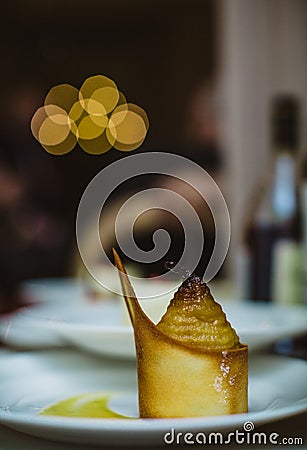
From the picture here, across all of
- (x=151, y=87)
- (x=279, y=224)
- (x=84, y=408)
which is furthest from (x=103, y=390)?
(x=151, y=87)

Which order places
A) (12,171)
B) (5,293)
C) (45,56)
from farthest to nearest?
(45,56) → (12,171) → (5,293)

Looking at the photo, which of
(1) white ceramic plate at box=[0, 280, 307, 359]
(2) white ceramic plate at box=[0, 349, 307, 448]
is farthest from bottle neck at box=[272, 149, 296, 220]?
(2) white ceramic plate at box=[0, 349, 307, 448]

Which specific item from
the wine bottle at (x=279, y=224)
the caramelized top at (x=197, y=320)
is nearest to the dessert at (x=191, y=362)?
the caramelized top at (x=197, y=320)

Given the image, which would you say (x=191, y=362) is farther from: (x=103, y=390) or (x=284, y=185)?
(x=284, y=185)

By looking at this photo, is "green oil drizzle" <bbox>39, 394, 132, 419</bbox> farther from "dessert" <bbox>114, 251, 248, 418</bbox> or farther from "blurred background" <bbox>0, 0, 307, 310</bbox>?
"blurred background" <bbox>0, 0, 307, 310</bbox>

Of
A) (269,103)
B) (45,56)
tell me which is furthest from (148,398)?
(45,56)

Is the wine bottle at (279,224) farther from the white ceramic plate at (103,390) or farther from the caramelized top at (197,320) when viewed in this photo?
the caramelized top at (197,320)

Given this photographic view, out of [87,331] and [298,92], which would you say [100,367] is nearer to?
[87,331]
